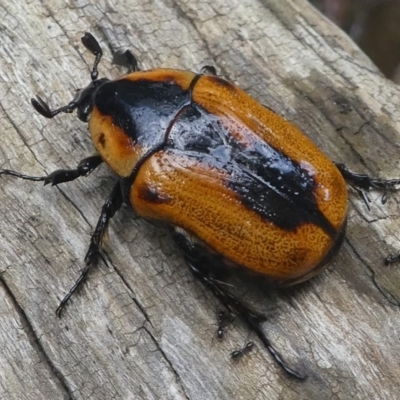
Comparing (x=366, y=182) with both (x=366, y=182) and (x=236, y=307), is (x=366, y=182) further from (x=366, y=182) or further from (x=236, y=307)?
(x=236, y=307)

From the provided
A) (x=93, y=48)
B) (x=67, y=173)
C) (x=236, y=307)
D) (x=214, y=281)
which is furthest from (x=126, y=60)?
(x=236, y=307)

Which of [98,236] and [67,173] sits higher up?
[67,173]

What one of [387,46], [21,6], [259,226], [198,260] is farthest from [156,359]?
[387,46]

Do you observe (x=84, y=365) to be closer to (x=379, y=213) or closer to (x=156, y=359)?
(x=156, y=359)

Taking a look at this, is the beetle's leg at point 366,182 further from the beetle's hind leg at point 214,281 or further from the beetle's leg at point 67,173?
the beetle's leg at point 67,173

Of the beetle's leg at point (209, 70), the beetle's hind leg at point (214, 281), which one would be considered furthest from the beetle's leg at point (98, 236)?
the beetle's leg at point (209, 70)

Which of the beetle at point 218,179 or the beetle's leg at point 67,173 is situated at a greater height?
the beetle at point 218,179

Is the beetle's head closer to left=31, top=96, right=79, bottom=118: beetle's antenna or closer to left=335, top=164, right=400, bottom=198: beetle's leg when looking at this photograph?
left=31, top=96, right=79, bottom=118: beetle's antenna
